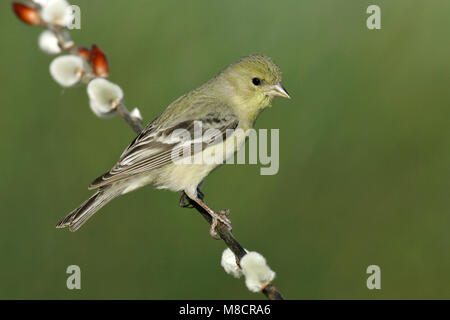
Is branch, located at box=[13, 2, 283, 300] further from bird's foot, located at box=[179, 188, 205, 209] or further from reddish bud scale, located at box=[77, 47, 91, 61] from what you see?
bird's foot, located at box=[179, 188, 205, 209]

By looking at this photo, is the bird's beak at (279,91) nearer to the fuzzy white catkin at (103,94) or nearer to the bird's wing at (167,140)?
the bird's wing at (167,140)

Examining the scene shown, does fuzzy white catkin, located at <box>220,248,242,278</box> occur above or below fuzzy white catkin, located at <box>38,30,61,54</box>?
below

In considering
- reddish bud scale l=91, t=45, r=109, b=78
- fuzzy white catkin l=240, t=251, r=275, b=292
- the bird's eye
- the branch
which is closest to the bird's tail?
the branch

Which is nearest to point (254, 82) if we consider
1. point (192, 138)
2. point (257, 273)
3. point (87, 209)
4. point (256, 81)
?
point (256, 81)

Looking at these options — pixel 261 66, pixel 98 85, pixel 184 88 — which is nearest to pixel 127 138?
pixel 184 88

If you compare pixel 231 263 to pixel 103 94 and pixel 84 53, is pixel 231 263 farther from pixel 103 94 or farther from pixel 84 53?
pixel 84 53

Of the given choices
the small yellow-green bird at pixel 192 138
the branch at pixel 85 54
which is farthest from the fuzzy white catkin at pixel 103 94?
the small yellow-green bird at pixel 192 138
